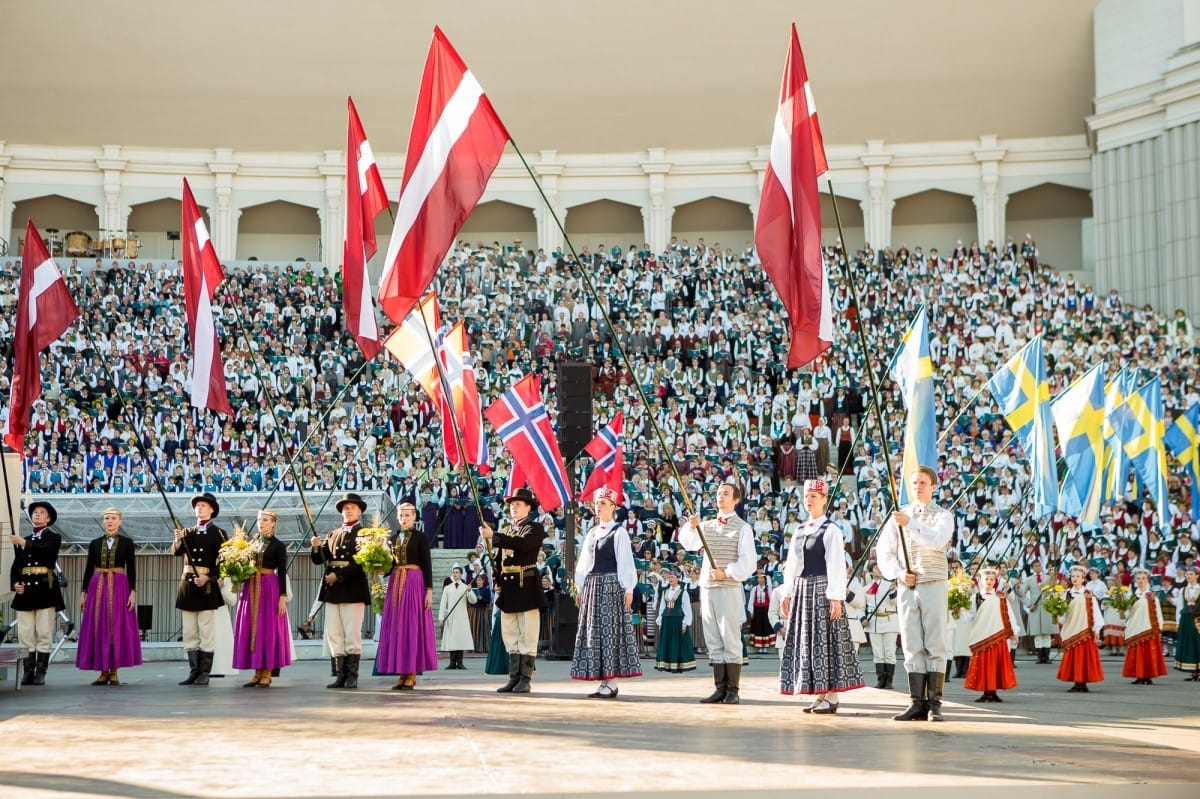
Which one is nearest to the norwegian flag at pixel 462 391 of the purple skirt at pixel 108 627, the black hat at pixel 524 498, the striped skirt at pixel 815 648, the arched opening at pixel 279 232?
the black hat at pixel 524 498

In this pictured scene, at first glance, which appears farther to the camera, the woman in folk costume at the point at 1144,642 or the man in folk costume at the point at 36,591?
the woman in folk costume at the point at 1144,642

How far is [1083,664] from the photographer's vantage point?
45.3 feet

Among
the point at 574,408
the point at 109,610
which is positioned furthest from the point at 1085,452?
the point at 109,610

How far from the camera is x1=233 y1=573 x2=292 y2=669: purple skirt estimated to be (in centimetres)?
1250

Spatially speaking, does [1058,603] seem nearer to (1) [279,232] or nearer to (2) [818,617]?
(2) [818,617]

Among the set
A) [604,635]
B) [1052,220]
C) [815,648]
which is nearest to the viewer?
[815,648]

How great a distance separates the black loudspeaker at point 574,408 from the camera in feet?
58.8

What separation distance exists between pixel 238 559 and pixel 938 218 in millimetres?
33466

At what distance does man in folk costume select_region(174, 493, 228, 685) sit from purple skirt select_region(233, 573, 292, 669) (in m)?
0.40

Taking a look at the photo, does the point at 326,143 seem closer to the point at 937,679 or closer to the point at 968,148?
the point at 968,148

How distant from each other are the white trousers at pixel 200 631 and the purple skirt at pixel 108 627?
2.15ft

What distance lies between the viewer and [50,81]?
131 ft

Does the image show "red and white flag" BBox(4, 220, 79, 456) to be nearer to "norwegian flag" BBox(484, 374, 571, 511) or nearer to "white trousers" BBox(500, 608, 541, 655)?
"norwegian flag" BBox(484, 374, 571, 511)

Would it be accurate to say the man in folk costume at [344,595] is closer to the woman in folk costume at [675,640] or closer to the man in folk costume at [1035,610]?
the woman in folk costume at [675,640]
